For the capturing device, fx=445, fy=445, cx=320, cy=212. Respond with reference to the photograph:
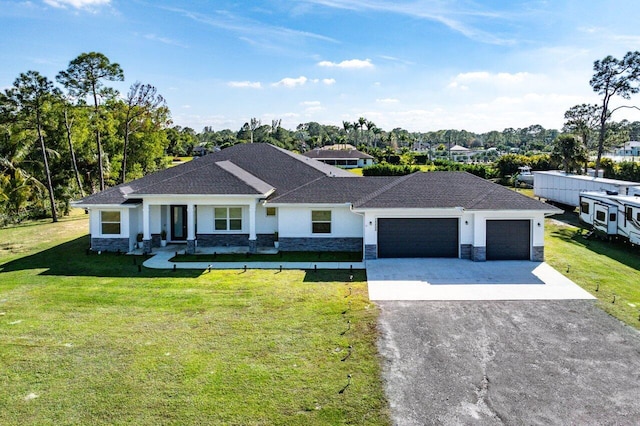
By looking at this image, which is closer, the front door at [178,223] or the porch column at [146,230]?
the porch column at [146,230]

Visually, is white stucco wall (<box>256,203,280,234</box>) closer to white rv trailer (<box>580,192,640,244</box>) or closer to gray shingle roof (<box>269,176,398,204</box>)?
gray shingle roof (<box>269,176,398,204</box>)

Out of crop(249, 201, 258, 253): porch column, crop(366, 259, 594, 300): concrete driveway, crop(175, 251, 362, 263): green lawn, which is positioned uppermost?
crop(249, 201, 258, 253): porch column

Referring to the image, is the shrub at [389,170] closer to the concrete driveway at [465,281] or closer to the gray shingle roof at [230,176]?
the gray shingle roof at [230,176]

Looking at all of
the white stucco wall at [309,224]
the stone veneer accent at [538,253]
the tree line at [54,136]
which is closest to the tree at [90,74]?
the tree line at [54,136]

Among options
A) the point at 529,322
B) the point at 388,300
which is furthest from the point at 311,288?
the point at 529,322

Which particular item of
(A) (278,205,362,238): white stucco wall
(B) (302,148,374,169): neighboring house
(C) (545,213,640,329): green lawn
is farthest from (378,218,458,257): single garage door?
(B) (302,148,374,169): neighboring house

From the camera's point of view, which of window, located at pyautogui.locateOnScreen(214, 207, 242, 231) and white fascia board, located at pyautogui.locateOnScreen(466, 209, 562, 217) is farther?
window, located at pyautogui.locateOnScreen(214, 207, 242, 231)

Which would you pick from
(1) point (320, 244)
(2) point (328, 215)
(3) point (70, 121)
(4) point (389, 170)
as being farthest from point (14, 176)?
(4) point (389, 170)

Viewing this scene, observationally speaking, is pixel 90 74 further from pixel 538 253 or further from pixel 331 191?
pixel 538 253
